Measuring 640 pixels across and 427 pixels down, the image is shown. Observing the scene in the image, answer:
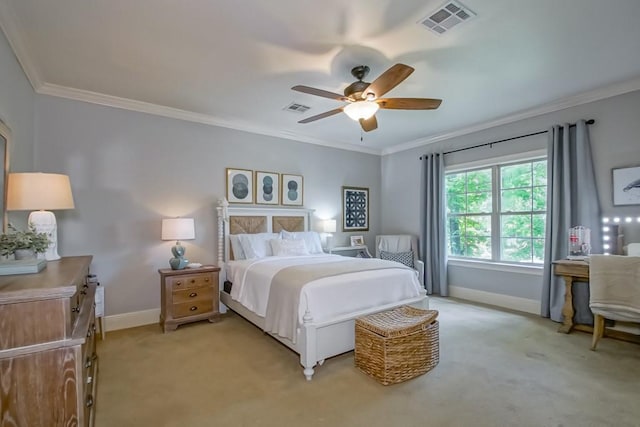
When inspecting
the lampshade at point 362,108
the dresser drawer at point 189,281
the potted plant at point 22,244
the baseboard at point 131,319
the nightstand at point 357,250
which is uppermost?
the lampshade at point 362,108

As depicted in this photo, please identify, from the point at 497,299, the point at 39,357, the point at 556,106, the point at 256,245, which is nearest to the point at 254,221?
the point at 256,245

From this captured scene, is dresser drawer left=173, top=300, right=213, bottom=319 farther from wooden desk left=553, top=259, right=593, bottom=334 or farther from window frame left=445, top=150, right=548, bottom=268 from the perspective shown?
wooden desk left=553, top=259, right=593, bottom=334

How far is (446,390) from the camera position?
2.34 metres

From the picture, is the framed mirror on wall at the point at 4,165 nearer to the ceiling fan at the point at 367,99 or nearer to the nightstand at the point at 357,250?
the ceiling fan at the point at 367,99

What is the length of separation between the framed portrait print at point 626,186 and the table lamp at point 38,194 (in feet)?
17.3

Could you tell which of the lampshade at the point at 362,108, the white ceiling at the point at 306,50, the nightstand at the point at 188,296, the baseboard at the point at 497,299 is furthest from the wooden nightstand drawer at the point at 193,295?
the baseboard at the point at 497,299

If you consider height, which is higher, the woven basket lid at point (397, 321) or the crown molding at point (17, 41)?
the crown molding at point (17, 41)

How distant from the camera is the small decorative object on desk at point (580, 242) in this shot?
357 cm

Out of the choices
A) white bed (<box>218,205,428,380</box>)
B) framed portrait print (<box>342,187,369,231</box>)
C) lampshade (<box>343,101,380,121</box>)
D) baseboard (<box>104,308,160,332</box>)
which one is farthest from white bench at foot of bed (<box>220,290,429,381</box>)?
framed portrait print (<box>342,187,369,231</box>)

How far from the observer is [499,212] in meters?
4.71

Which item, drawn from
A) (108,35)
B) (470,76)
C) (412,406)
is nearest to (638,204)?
(470,76)

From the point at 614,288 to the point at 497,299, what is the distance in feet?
6.10

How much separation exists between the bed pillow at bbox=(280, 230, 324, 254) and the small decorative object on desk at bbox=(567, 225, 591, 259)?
3.18 m

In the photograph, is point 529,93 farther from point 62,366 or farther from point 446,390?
point 62,366
